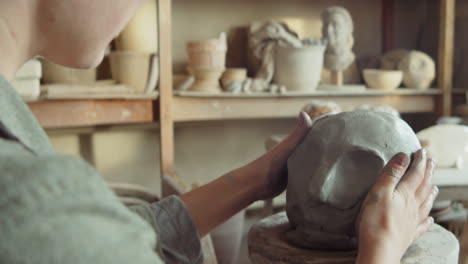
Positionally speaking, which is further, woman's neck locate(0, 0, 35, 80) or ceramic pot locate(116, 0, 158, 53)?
ceramic pot locate(116, 0, 158, 53)

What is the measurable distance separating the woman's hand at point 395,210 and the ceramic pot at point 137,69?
179 cm

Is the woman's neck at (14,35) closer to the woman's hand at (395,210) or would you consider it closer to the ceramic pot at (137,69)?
the woman's hand at (395,210)

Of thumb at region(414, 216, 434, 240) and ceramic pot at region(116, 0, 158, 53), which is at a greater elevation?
ceramic pot at region(116, 0, 158, 53)

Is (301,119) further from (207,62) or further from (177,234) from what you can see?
(207,62)

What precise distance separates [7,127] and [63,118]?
6.06ft

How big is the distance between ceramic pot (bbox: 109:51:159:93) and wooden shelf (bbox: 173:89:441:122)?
7.5 inches

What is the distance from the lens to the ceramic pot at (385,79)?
2889 mm

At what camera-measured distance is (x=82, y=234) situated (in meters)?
0.46

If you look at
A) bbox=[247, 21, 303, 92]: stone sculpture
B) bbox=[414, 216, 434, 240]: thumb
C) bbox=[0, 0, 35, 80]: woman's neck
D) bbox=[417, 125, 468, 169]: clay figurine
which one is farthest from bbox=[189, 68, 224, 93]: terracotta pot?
bbox=[0, 0, 35, 80]: woman's neck

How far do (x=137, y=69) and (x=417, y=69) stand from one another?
167cm

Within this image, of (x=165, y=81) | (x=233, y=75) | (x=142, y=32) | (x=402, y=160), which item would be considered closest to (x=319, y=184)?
(x=402, y=160)

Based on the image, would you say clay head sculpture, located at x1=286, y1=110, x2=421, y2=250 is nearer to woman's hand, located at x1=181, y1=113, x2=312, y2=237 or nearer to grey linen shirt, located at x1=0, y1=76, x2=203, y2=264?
woman's hand, located at x1=181, y1=113, x2=312, y2=237

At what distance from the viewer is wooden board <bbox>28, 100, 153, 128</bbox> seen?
2305 mm

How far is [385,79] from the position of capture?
2893mm
